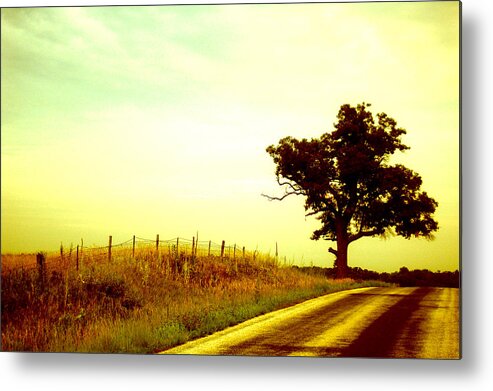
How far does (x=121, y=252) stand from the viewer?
25.8ft

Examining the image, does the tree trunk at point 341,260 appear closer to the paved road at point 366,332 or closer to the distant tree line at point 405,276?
the distant tree line at point 405,276

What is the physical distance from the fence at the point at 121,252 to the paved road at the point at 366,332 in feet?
2.31

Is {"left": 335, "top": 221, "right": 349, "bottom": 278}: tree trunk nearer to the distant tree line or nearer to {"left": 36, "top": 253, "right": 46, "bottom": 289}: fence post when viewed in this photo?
the distant tree line

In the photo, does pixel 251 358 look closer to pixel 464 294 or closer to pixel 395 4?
pixel 464 294

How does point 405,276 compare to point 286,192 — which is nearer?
point 405,276

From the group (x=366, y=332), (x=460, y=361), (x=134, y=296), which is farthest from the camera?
(x=134, y=296)

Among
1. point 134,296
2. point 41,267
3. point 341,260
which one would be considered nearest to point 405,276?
point 341,260

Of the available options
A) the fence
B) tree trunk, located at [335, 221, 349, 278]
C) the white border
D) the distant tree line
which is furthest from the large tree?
the fence

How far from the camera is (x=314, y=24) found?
7.66 meters

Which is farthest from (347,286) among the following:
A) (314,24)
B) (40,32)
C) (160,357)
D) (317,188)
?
(40,32)

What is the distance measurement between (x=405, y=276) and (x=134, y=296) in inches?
99.0

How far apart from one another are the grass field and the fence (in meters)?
0.01

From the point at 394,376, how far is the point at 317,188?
6.12ft

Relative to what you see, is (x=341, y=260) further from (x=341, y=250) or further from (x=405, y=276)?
(x=405, y=276)
